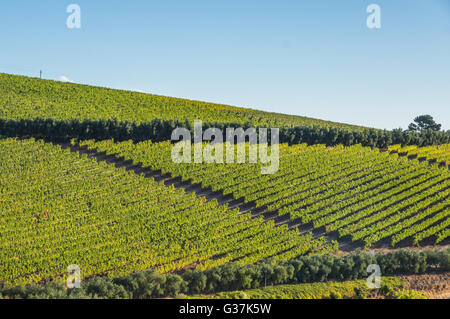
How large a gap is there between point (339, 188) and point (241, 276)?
18.0 m

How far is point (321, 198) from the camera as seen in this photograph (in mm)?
33281

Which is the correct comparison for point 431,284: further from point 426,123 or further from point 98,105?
point 426,123

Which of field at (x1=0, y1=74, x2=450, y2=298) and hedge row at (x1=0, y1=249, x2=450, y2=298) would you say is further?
field at (x1=0, y1=74, x2=450, y2=298)

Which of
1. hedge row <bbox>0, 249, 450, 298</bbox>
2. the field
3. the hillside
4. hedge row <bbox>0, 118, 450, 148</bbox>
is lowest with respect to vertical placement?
hedge row <bbox>0, 249, 450, 298</bbox>

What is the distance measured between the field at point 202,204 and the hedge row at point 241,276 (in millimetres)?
165

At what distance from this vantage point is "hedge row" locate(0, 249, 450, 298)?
56.1 ft

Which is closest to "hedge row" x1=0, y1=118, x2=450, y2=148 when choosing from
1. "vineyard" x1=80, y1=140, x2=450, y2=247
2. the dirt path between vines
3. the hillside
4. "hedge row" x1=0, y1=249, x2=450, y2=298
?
"vineyard" x1=80, y1=140, x2=450, y2=247

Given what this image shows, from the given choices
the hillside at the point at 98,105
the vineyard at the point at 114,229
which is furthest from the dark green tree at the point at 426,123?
the vineyard at the point at 114,229

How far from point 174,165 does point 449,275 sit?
78.1ft

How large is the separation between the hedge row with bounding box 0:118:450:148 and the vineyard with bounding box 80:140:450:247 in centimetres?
213

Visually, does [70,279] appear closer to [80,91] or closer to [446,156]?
[446,156]

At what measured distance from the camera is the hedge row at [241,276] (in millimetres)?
17094

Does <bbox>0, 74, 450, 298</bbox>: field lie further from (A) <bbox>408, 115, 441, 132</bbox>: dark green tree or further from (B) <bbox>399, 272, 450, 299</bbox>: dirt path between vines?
(A) <bbox>408, 115, 441, 132</bbox>: dark green tree
